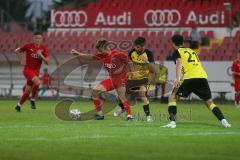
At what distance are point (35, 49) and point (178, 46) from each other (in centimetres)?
853

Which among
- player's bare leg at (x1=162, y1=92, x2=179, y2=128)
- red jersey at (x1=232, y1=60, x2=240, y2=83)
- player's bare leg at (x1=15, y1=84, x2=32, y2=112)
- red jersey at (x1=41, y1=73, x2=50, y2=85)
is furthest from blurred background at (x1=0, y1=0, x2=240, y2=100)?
player's bare leg at (x1=162, y1=92, x2=179, y2=128)

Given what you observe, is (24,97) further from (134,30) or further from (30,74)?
(134,30)

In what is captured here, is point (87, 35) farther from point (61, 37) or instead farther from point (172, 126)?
point (172, 126)

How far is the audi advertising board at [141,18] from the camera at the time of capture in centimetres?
3759

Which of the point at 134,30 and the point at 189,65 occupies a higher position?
the point at 134,30

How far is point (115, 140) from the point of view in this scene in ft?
45.3

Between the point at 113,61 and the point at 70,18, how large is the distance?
22143 mm

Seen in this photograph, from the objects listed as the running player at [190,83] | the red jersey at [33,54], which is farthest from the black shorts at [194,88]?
the red jersey at [33,54]

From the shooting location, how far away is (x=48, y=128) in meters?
16.2

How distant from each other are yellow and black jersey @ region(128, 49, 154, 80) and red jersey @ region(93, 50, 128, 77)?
232 millimetres

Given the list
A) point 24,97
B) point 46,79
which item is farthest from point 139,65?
point 46,79

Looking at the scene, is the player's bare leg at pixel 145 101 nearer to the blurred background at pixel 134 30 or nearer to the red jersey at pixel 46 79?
the blurred background at pixel 134 30

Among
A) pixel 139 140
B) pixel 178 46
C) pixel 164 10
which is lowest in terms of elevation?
pixel 139 140

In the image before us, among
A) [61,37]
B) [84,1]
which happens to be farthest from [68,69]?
[84,1]
